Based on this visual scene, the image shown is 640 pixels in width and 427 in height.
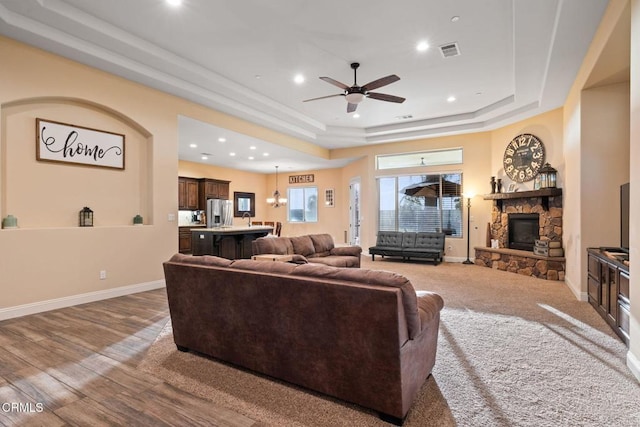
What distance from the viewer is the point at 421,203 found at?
882 cm

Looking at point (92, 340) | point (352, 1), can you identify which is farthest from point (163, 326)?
point (352, 1)

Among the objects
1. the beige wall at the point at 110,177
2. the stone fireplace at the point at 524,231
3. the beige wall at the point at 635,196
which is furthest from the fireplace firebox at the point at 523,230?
the beige wall at the point at 635,196

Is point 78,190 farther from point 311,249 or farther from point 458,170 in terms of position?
point 458,170

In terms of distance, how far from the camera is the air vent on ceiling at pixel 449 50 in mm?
4383

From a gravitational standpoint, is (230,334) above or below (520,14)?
below

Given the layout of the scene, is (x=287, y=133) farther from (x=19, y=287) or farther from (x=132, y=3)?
(x=19, y=287)

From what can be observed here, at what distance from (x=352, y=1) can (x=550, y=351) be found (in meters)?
3.94

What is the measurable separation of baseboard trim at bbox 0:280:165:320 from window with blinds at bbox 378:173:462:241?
612 cm

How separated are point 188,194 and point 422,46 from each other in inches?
312

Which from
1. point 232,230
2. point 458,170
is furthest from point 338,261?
point 458,170

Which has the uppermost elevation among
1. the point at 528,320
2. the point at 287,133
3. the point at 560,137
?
the point at 287,133

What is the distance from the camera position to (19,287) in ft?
→ 12.5

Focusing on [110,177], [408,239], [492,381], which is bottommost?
[492,381]

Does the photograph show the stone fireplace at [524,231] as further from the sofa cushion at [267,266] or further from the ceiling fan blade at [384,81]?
the sofa cushion at [267,266]
